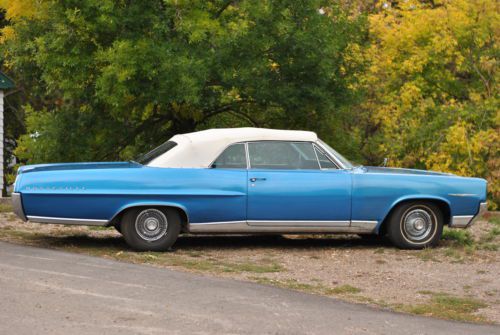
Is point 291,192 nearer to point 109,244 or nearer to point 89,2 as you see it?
point 109,244

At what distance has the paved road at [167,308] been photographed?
6862 millimetres

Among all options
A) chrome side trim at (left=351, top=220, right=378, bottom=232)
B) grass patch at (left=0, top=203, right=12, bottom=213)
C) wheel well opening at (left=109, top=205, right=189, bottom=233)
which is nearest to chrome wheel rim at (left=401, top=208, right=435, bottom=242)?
chrome side trim at (left=351, top=220, right=378, bottom=232)

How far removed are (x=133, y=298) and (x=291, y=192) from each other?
353cm

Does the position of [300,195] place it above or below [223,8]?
below

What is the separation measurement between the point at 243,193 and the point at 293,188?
1.92 ft

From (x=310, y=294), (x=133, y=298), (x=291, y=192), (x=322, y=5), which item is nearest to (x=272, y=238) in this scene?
(x=291, y=192)

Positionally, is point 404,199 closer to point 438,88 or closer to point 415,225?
point 415,225

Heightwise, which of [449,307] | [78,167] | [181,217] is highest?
[78,167]

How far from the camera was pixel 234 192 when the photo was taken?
35.7 feet

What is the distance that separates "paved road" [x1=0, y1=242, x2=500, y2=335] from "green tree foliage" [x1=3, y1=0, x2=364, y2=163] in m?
7.37

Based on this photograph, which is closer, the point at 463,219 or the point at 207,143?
the point at 207,143

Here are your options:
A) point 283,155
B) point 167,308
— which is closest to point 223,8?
point 283,155

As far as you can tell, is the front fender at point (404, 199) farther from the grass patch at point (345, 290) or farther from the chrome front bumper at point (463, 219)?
the grass patch at point (345, 290)

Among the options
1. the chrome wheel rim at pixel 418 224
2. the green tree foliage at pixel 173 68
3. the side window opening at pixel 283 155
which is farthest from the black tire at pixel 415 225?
the green tree foliage at pixel 173 68
